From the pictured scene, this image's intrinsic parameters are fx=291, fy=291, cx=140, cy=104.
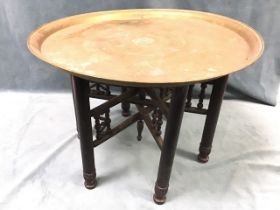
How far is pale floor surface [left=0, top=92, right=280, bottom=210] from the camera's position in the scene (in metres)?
1.04

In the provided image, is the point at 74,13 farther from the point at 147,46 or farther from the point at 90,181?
the point at 90,181

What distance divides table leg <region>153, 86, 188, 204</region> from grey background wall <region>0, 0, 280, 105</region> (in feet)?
2.62

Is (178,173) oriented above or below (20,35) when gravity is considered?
below

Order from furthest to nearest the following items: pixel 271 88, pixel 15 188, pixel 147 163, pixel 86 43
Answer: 1. pixel 271 88
2. pixel 147 163
3. pixel 15 188
4. pixel 86 43

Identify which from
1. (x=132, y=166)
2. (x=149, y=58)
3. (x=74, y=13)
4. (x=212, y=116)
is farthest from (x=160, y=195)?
(x=74, y=13)


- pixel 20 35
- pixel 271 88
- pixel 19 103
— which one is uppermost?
pixel 20 35

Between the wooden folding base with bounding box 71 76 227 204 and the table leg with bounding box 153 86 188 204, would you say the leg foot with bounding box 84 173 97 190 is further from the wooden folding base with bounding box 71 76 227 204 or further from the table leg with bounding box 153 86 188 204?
the table leg with bounding box 153 86 188 204

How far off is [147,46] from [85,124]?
0.32m

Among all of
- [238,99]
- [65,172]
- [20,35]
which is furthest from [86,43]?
[238,99]

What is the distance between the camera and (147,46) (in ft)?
3.02

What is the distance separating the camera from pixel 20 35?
1.52 m

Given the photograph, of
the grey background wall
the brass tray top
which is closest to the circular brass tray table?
the brass tray top

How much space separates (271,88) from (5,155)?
138 centimetres

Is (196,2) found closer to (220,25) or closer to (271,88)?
(220,25)
